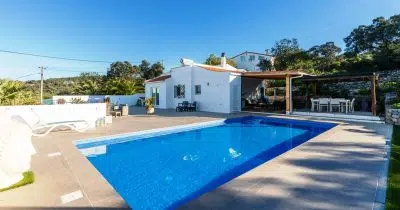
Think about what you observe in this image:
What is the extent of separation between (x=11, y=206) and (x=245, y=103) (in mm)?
19668

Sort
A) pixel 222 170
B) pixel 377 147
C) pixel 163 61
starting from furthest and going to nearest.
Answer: pixel 163 61 → pixel 377 147 → pixel 222 170

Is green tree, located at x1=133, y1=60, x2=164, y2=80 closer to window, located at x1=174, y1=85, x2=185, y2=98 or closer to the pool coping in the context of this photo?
window, located at x1=174, y1=85, x2=185, y2=98

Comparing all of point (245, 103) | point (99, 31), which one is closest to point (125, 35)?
point (99, 31)

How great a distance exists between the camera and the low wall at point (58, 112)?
957 cm

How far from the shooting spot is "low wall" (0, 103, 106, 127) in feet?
31.4

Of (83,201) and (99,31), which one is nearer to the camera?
(83,201)

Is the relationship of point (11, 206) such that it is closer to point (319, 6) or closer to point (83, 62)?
point (319, 6)

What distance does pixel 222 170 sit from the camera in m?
6.65

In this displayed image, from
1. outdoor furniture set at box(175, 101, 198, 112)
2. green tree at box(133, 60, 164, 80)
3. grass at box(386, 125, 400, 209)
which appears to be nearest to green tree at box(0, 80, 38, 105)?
outdoor furniture set at box(175, 101, 198, 112)

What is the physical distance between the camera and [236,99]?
1936 centimetres

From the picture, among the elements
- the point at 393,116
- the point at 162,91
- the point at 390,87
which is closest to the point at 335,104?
the point at 390,87

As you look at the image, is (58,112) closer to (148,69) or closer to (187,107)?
(187,107)

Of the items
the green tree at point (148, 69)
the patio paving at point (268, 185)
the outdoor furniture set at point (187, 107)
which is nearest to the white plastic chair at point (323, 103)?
the outdoor furniture set at point (187, 107)

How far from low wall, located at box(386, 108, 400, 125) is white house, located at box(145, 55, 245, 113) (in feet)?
32.2
